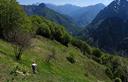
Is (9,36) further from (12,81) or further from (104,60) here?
(104,60)

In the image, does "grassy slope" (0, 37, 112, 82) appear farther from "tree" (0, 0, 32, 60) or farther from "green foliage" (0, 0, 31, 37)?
"green foliage" (0, 0, 31, 37)

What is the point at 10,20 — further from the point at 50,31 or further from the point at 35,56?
the point at 50,31

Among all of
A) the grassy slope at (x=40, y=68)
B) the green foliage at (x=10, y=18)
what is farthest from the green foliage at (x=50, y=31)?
the green foliage at (x=10, y=18)

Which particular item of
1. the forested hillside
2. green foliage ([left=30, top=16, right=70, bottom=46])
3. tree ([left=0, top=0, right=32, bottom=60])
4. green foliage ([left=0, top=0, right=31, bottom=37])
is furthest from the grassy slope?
green foliage ([left=30, top=16, right=70, bottom=46])

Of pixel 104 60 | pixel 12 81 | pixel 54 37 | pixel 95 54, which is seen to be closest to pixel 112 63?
pixel 104 60

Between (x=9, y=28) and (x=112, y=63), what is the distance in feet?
262

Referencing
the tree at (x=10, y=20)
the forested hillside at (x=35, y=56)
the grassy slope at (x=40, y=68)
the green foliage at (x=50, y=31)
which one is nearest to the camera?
the grassy slope at (x=40, y=68)

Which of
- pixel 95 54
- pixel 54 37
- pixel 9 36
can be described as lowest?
pixel 95 54

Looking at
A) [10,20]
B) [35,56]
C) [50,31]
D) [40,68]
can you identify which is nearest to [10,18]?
[10,20]

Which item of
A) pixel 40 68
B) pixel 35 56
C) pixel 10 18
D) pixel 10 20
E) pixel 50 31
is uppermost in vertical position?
pixel 10 18

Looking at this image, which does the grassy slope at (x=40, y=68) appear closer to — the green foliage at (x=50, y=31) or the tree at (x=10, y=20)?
the tree at (x=10, y=20)

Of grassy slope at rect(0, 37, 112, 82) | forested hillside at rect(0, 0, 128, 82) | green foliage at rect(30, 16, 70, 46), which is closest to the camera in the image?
grassy slope at rect(0, 37, 112, 82)

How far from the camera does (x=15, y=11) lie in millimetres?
83938

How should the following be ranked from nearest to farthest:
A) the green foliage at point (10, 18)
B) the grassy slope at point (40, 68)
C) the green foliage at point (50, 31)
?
the grassy slope at point (40, 68)
the green foliage at point (10, 18)
the green foliage at point (50, 31)
